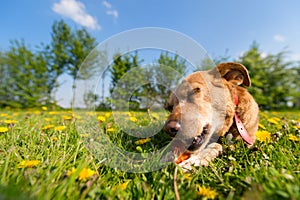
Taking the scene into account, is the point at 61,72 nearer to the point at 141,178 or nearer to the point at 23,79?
the point at 23,79

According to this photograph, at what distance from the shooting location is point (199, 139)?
6.81 feet

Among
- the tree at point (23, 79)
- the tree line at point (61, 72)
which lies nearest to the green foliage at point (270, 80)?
the tree line at point (61, 72)

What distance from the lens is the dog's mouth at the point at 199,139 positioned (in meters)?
2.02

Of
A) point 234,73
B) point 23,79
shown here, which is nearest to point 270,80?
point 234,73

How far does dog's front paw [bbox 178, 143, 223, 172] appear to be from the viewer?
1.70 meters

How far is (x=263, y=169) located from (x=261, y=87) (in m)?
20.3

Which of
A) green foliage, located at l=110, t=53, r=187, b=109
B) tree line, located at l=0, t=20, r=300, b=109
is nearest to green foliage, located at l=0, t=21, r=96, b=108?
tree line, located at l=0, t=20, r=300, b=109

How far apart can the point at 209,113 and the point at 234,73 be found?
0.73 meters

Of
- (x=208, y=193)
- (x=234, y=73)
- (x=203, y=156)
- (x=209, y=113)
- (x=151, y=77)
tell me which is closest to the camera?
(x=208, y=193)

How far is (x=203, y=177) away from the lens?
1.43 metres

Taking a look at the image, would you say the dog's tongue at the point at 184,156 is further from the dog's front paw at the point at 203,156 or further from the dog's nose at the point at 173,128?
the dog's nose at the point at 173,128

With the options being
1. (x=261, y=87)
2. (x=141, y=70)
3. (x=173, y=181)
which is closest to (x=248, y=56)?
(x=261, y=87)

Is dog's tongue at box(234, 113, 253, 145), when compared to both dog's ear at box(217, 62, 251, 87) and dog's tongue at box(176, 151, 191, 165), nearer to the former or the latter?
dog's ear at box(217, 62, 251, 87)

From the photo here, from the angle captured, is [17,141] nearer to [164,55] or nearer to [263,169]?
[164,55]
